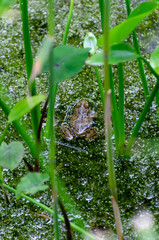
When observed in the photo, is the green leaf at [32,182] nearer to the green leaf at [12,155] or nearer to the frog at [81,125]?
the green leaf at [12,155]

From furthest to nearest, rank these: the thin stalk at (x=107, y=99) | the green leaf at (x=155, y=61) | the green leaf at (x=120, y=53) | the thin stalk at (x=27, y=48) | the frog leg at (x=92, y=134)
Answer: the frog leg at (x=92, y=134) < the thin stalk at (x=27, y=48) < the green leaf at (x=155, y=61) < the green leaf at (x=120, y=53) < the thin stalk at (x=107, y=99)

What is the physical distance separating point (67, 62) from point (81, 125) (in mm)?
576

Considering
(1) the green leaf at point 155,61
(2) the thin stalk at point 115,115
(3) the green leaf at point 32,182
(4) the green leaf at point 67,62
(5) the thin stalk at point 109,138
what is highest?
(2) the thin stalk at point 115,115

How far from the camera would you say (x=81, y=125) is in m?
1.21

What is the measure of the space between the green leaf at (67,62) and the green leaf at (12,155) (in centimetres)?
17

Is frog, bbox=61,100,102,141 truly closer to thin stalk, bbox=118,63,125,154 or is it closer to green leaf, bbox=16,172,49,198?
thin stalk, bbox=118,63,125,154

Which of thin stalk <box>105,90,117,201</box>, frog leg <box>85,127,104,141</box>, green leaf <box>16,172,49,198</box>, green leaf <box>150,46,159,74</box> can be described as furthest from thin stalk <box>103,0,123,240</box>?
frog leg <box>85,127,104,141</box>

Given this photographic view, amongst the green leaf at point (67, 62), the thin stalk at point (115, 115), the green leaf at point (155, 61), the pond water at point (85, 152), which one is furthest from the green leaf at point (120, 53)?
the pond water at point (85, 152)

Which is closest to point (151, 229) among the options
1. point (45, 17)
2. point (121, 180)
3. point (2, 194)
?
point (121, 180)

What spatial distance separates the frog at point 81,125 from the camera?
1.16 m

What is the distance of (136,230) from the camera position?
917 millimetres

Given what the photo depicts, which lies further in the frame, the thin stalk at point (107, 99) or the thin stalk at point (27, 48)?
the thin stalk at point (27, 48)

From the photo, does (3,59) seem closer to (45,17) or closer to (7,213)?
(45,17)

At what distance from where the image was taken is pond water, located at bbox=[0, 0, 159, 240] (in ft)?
3.14
